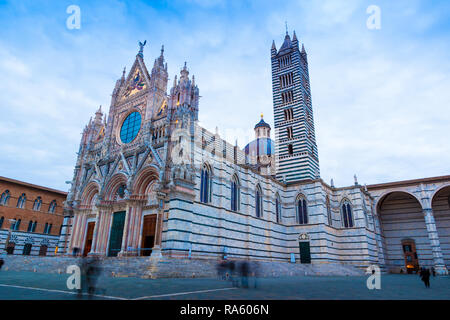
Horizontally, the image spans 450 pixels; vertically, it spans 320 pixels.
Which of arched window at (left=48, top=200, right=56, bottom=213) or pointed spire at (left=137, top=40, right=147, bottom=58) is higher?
pointed spire at (left=137, top=40, right=147, bottom=58)

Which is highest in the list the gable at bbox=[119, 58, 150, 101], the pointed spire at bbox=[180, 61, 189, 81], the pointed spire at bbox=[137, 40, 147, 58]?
the pointed spire at bbox=[137, 40, 147, 58]

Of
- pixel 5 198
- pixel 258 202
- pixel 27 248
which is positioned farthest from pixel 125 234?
pixel 5 198

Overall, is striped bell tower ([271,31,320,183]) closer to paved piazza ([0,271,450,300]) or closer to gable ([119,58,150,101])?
gable ([119,58,150,101])

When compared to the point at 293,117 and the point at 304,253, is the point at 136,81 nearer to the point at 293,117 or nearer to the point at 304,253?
the point at 293,117

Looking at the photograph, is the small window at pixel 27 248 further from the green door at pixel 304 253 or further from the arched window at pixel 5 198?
the green door at pixel 304 253

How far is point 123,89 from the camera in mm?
30703

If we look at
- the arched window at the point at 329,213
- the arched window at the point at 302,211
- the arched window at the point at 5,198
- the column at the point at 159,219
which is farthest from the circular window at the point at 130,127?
the arched window at the point at 329,213

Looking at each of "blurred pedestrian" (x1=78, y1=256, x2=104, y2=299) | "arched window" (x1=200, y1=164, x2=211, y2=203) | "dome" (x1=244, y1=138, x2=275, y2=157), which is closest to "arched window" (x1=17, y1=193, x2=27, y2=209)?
"arched window" (x1=200, y1=164, x2=211, y2=203)

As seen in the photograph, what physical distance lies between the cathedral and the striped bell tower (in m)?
0.13

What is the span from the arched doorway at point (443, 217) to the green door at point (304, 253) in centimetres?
1892

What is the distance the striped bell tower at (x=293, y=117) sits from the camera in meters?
33.2

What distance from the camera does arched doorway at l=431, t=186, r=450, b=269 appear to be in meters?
35.8

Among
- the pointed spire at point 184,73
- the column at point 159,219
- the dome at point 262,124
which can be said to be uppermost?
the dome at point 262,124

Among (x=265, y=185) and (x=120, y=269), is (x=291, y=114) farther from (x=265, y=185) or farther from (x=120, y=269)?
(x=120, y=269)
